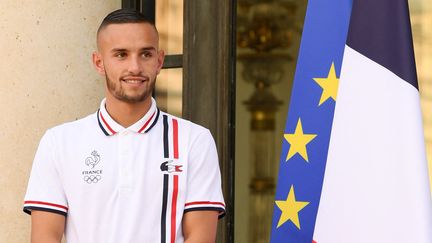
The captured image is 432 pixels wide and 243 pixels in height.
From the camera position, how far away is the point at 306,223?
136 inches

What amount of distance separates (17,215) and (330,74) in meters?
1.40

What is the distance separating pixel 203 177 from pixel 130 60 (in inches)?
14.9

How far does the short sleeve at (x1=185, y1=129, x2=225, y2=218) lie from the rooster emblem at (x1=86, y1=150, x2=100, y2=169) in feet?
0.83

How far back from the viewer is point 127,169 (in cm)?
269

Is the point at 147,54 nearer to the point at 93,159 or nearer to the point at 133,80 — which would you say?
the point at 133,80

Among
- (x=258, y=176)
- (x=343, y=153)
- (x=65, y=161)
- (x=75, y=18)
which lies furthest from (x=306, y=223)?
(x=75, y=18)

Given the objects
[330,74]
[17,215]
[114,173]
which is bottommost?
[17,215]

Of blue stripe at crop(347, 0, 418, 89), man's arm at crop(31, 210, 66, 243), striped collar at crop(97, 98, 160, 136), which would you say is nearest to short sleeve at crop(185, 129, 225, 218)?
striped collar at crop(97, 98, 160, 136)

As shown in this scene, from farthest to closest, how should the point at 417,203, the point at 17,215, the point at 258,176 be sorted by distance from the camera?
the point at 258,176 < the point at 17,215 < the point at 417,203

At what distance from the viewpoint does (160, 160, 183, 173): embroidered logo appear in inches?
107

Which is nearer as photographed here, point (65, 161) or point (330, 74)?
point (65, 161)

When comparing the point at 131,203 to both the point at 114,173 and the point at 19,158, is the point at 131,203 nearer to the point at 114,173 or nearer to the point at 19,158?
the point at 114,173

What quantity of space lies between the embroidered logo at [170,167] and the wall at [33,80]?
1.40m

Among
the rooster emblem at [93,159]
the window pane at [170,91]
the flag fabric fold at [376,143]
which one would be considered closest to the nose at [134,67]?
the rooster emblem at [93,159]
